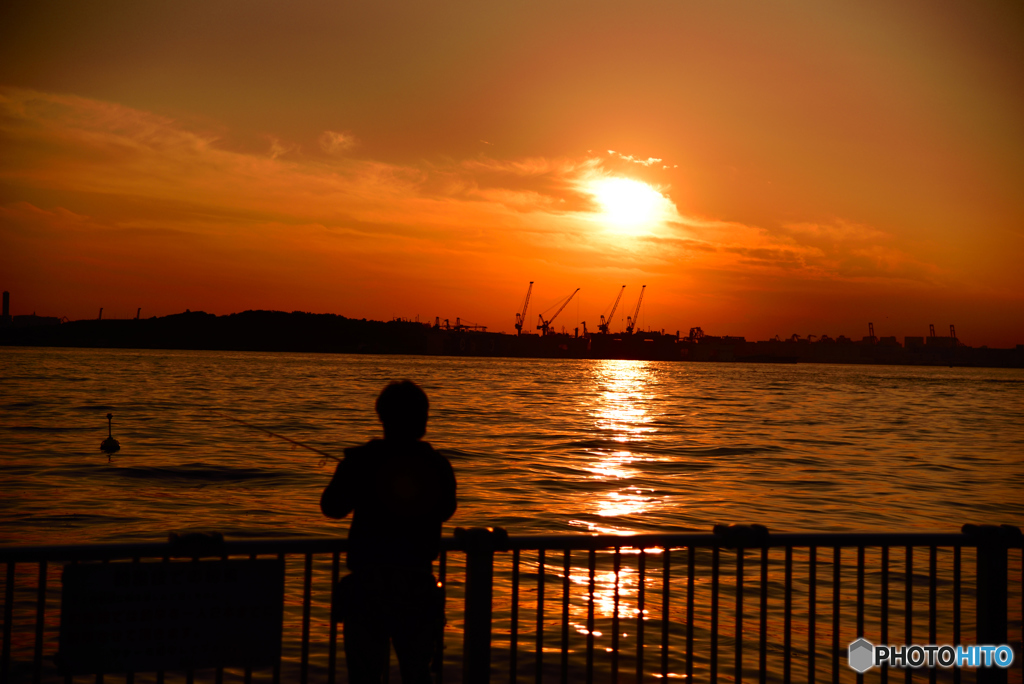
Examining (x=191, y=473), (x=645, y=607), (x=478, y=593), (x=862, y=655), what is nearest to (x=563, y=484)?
(x=191, y=473)

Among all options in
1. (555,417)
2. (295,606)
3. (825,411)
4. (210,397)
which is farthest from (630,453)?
(210,397)

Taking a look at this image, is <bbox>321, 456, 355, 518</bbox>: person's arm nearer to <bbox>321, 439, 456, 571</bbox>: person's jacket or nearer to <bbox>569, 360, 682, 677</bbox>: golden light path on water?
<bbox>321, 439, 456, 571</bbox>: person's jacket

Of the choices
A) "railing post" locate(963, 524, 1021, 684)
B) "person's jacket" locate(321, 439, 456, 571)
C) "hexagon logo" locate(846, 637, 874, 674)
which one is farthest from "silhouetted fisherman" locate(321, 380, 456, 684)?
"railing post" locate(963, 524, 1021, 684)

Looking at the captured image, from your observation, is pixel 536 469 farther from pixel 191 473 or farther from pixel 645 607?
pixel 645 607

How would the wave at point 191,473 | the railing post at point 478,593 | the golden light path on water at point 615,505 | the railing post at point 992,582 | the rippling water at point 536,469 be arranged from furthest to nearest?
the wave at point 191,473 → the rippling water at point 536,469 → the golden light path on water at point 615,505 → the railing post at point 992,582 → the railing post at point 478,593

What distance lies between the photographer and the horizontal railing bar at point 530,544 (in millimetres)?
3629

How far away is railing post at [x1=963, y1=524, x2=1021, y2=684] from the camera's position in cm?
455

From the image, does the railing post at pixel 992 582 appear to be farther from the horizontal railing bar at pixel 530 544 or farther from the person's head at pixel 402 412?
the person's head at pixel 402 412

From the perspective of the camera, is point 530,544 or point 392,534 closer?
point 392,534

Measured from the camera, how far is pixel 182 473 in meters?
27.0

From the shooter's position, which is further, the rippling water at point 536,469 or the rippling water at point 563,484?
the rippling water at point 536,469

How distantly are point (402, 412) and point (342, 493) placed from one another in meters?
0.44

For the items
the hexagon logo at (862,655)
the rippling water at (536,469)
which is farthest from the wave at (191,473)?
the hexagon logo at (862,655)

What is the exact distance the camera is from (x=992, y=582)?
461cm
